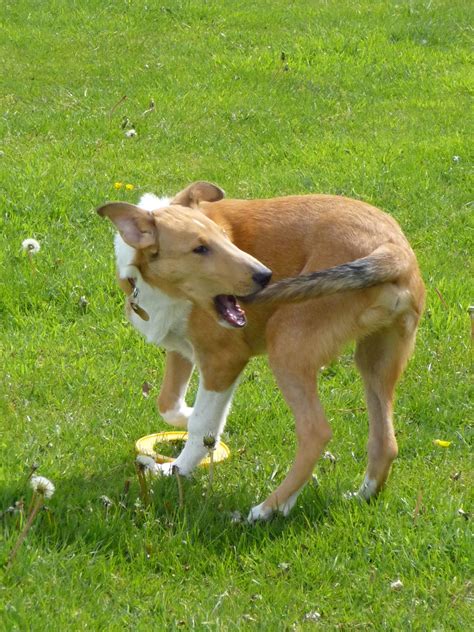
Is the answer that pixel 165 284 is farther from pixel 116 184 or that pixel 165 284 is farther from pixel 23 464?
pixel 116 184

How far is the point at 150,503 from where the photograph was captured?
5.01 meters

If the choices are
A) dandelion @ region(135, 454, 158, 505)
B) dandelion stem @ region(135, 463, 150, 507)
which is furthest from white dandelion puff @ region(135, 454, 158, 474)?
dandelion stem @ region(135, 463, 150, 507)

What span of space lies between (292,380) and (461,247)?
356cm

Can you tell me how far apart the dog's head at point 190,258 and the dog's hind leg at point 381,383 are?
0.64 metres

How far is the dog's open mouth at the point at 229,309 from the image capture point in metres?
5.28

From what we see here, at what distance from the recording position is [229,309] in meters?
5.31

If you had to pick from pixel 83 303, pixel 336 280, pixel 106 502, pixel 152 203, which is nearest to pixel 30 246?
pixel 83 303

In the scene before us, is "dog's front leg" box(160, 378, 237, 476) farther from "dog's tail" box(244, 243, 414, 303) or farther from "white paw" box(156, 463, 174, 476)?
"dog's tail" box(244, 243, 414, 303)

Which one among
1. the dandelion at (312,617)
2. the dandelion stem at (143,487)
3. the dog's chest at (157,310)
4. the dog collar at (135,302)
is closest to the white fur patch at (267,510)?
the dandelion stem at (143,487)

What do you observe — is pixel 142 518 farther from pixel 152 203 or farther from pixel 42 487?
pixel 152 203

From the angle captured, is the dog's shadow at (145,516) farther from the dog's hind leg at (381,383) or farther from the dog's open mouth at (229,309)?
the dog's open mouth at (229,309)

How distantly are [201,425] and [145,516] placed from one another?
76 cm

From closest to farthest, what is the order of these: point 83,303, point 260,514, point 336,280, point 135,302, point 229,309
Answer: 1. point 336,280
2. point 260,514
3. point 229,309
4. point 135,302
5. point 83,303

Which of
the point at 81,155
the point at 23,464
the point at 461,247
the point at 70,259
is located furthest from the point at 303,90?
the point at 23,464
